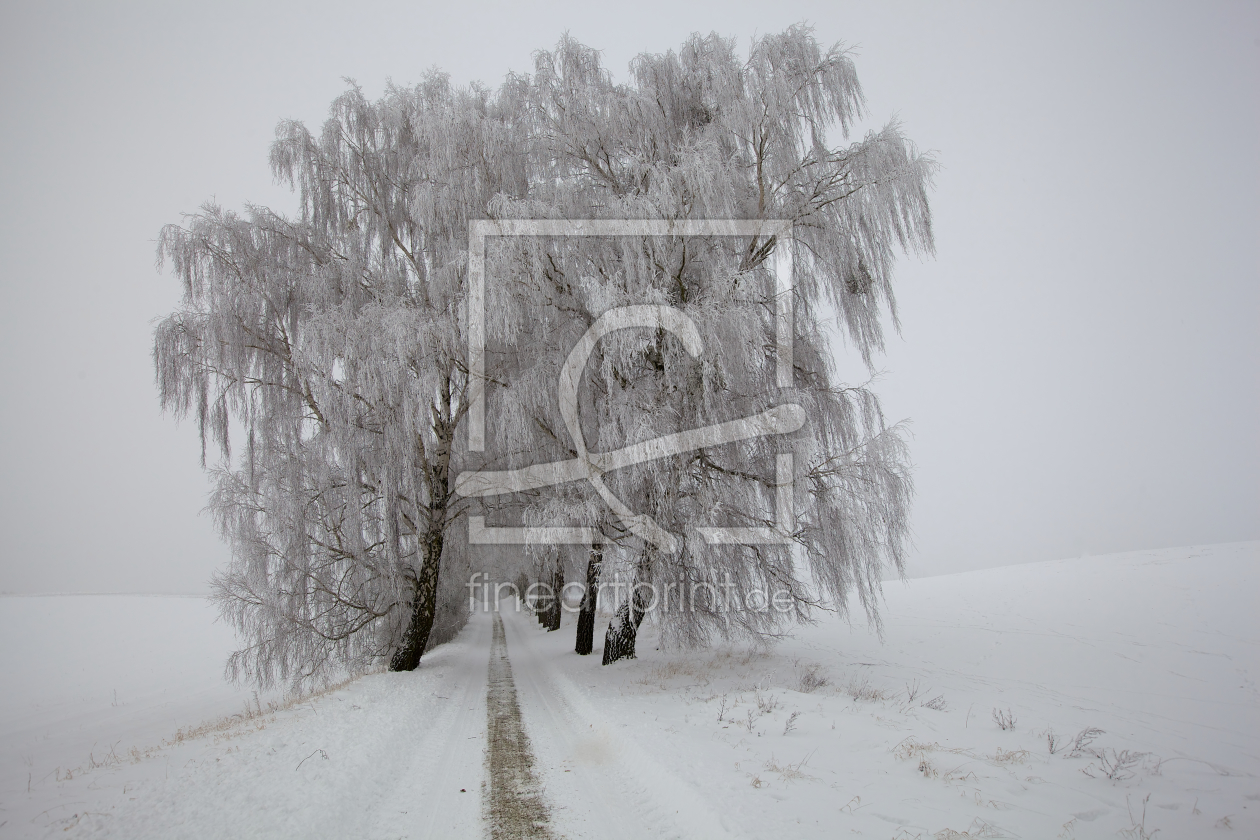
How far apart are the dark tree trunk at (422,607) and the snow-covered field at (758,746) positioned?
527 millimetres

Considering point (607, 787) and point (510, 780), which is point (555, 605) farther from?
point (607, 787)

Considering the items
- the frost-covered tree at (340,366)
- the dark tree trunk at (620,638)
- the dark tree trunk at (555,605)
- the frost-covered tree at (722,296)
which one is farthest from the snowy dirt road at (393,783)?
the dark tree trunk at (555,605)

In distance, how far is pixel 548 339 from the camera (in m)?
8.88

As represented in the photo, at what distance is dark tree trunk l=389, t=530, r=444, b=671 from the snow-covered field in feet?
1.73

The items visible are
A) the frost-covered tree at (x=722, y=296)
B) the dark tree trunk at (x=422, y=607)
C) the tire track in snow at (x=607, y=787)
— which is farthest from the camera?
the dark tree trunk at (x=422, y=607)

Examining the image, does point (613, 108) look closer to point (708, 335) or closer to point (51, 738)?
point (708, 335)

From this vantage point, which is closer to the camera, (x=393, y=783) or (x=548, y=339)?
(x=393, y=783)

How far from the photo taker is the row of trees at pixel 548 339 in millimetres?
8164

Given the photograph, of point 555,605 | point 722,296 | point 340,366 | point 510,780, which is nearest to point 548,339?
point 722,296

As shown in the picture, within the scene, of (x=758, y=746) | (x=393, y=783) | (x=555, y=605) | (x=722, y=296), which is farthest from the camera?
(x=555, y=605)

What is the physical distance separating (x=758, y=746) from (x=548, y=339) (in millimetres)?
6321

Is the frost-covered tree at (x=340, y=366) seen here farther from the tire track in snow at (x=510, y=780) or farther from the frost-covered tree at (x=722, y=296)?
the tire track in snow at (x=510, y=780)

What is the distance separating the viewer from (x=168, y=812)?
3.83 m

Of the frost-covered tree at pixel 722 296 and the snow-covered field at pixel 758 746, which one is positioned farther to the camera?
the frost-covered tree at pixel 722 296
